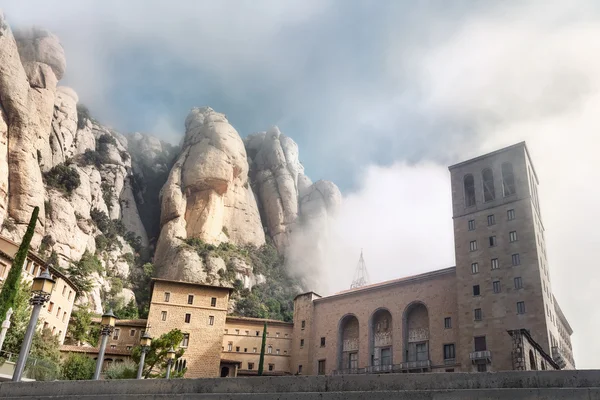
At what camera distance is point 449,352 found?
1587 inches

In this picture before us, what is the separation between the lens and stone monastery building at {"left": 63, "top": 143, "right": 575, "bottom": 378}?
37.2 metres

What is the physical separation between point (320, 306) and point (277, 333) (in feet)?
19.1

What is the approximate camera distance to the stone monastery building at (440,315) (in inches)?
1463

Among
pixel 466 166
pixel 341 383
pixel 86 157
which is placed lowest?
pixel 341 383

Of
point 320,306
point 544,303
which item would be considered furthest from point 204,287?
point 544,303

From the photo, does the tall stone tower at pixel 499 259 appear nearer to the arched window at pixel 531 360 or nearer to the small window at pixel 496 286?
the small window at pixel 496 286

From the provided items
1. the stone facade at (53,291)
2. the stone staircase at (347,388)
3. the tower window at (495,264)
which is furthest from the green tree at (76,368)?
the tower window at (495,264)

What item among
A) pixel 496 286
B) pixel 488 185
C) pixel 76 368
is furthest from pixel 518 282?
pixel 76 368

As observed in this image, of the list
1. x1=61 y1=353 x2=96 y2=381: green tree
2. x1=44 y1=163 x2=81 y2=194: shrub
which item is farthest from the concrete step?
x1=44 y1=163 x2=81 y2=194: shrub

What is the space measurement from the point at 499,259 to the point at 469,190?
8849 millimetres

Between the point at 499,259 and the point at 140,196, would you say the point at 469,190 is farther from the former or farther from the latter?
the point at 140,196

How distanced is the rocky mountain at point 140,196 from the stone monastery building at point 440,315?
13.5 meters

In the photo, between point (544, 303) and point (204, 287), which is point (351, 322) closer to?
point (204, 287)

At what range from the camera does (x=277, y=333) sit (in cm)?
5347
